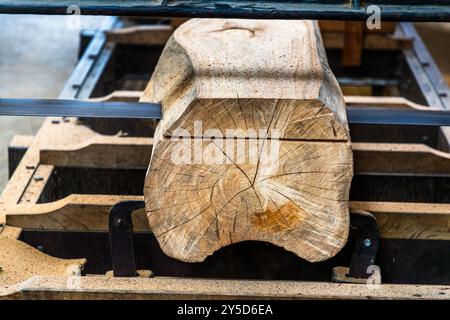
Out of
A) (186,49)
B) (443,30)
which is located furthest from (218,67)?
(443,30)

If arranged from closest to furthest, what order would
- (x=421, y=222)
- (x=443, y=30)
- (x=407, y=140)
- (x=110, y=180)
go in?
(x=421, y=222), (x=110, y=180), (x=407, y=140), (x=443, y=30)

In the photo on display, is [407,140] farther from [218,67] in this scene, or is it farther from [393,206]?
[218,67]

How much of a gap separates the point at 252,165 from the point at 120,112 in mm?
637

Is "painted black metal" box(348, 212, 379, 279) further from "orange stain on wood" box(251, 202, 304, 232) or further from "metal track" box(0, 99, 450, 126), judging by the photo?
"metal track" box(0, 99, 450, 126)

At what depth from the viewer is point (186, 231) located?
231cm

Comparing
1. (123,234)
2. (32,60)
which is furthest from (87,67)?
(32,60)

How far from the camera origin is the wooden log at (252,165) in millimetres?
2215

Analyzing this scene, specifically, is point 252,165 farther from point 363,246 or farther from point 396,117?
point 396,117

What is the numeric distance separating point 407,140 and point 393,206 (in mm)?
929

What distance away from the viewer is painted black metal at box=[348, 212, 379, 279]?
242cm

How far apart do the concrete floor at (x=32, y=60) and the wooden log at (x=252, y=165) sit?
2.75 m

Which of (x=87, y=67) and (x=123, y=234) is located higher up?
(x=123, y=234)

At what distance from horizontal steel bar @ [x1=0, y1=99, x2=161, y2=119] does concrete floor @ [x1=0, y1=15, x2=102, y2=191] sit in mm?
2201

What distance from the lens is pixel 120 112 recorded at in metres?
2.70
